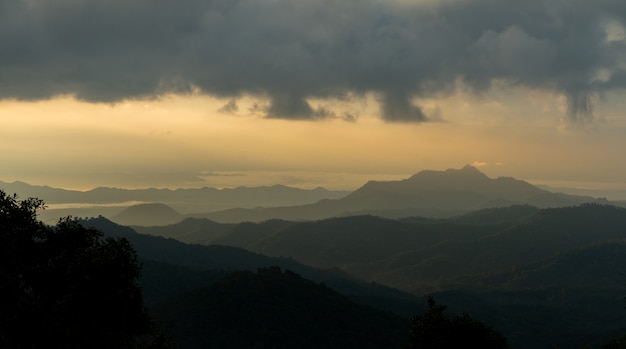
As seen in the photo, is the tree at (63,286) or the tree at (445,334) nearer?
→ the tree at (63,286)

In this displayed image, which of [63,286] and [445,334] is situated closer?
[63,286]

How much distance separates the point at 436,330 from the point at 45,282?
114ft

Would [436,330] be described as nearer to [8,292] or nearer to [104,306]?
[104,306]

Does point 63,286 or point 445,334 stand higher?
point 63,286

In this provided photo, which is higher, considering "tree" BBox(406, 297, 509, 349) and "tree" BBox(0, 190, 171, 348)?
"tree" BBox(0, 190, 171, 348)

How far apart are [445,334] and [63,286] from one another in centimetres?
3400

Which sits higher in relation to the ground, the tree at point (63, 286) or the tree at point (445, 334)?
the tree at point (63, 286)

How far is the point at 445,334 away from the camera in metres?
62.6

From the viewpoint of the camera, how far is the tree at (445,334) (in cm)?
6253

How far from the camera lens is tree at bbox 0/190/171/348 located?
50.4 meters

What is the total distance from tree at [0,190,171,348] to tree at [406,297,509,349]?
24.9 metres

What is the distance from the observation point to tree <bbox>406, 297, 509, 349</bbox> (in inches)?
2462

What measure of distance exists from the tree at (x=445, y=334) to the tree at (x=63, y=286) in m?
24.9

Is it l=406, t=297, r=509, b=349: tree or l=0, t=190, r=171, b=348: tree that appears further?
l=406, t=297, r=509, b=349: tree
